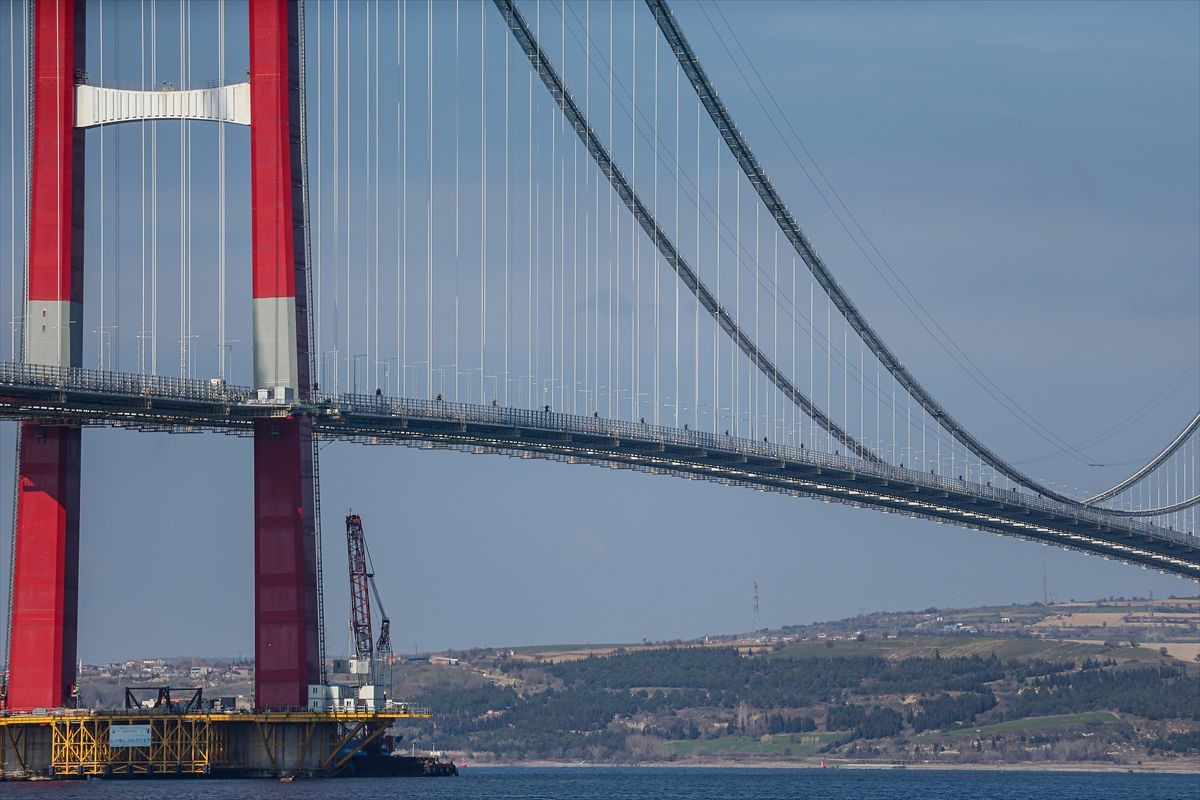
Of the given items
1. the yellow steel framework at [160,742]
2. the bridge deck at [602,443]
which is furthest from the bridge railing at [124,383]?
the yellow steel framework at [160,742]

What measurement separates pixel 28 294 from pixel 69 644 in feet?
40.2

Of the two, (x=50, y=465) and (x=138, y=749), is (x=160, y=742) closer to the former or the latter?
(x=138, y=749)

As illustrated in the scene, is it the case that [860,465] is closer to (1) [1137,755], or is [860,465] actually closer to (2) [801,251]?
(2) [801,251]

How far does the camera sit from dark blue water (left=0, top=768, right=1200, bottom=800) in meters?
75.4

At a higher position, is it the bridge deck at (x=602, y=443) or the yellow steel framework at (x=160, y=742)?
the bridge deck at (x=602, y=443)

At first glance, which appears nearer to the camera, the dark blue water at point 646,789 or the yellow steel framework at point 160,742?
the dark blue water at point 646,789

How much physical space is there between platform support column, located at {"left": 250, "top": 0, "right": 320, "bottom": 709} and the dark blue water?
451cm

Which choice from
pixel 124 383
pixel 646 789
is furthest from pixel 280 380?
pixel 646 789

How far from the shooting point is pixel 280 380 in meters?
82.2

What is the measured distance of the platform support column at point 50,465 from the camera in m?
81.6

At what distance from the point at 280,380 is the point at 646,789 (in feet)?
141

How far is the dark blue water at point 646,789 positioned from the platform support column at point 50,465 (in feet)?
14.9

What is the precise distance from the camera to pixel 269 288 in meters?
82.0

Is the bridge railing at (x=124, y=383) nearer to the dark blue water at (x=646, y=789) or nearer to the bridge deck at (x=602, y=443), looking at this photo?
the bridge deck at (x=602, y=443)
